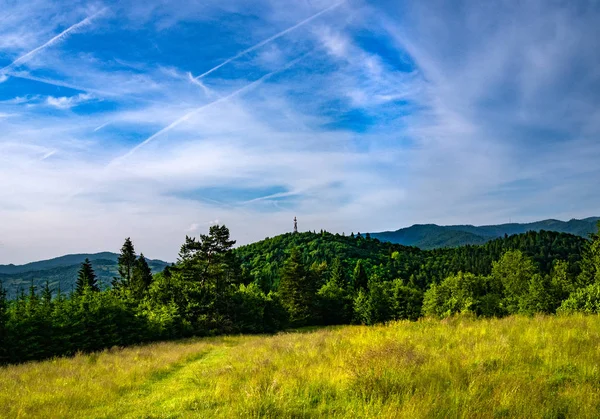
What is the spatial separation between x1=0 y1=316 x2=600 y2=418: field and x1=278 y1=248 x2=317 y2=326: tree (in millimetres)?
58217

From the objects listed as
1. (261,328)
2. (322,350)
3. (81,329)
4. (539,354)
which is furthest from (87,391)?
(261,328)

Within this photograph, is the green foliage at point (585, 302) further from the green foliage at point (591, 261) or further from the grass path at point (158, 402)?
the green foliage at point (591, 261)

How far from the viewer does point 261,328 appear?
49.8 metres

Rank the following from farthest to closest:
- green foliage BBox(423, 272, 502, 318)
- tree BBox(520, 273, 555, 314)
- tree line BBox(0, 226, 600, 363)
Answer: green foliage BBox(423, 272, 502, 318) < tree BBox(520, 273, 555, 314) < tree line BBox(0, 226, 600, 363)

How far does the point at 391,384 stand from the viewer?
6.46 metres

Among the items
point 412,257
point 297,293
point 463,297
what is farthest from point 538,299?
point 412,257

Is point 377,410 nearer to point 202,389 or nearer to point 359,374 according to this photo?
point 359,374

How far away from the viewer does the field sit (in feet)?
18.2

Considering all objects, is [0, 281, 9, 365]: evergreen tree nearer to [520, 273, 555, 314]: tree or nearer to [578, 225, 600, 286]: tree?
[520, 273, 555, 314]: tree

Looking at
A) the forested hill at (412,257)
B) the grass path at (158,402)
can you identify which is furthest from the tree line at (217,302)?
the forested hill at (412,257)

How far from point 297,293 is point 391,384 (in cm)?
6497

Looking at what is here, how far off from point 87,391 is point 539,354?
11998 mm

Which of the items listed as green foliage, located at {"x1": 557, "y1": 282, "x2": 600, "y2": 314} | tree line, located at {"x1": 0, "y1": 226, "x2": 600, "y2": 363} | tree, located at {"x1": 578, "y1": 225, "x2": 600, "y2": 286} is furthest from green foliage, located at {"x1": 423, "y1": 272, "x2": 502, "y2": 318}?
green foliage, located at {"x1": 557, "y1": 282, "x2": 600, "y2": 314}

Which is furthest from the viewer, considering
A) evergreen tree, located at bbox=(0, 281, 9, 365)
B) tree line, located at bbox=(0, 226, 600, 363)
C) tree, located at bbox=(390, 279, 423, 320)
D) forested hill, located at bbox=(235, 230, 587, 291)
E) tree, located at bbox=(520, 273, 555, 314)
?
forested hill, located at bbox=(235, 230, 587, 291)
